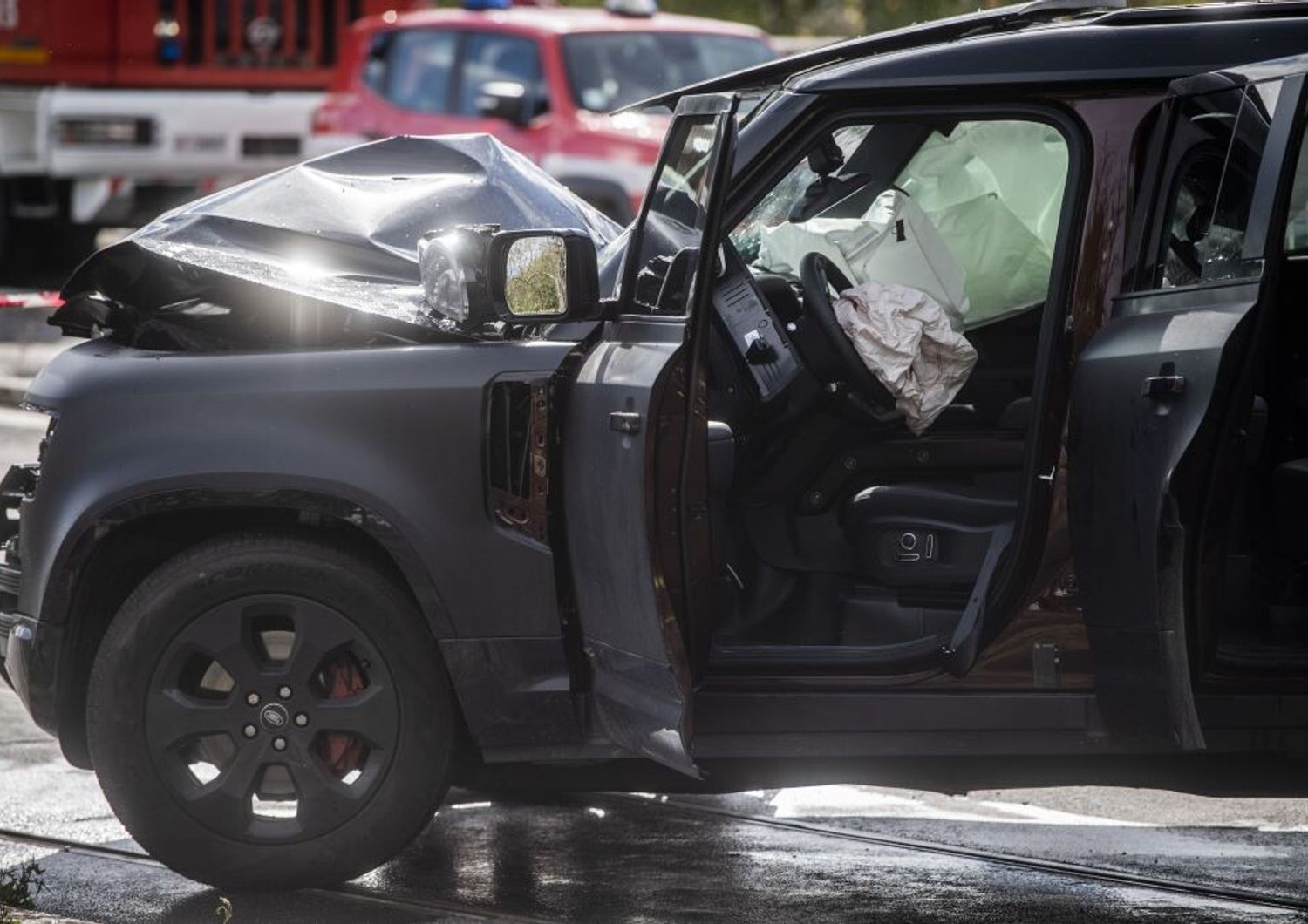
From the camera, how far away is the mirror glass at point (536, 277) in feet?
14.3

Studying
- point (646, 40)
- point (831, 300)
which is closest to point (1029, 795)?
point (831, 300)

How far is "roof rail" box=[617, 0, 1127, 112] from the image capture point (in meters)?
4.59

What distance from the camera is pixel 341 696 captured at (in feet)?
15.2

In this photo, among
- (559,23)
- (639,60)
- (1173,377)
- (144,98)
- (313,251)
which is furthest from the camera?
(144,98)

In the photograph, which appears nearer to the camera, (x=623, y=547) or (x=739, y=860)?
(x=623, y=547)

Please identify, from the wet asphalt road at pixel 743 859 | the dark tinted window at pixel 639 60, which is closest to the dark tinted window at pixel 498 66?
the dark tinted window at pixel 639 60

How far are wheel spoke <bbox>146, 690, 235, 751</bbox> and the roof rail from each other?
1610mm

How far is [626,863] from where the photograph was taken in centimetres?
514

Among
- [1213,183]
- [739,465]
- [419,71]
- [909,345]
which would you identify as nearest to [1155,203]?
[1213,183]

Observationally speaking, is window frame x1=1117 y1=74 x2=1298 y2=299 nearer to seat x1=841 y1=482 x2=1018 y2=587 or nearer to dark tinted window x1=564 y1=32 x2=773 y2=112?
seat x1=841 y1=482 x2=1018 y2=587

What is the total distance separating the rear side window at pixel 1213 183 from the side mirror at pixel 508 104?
962cm

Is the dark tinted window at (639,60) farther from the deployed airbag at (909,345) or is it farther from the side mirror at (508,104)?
the deployed airbag at (909,345)

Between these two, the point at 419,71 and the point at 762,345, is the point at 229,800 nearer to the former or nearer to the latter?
the point at 762,345

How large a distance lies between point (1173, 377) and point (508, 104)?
995 centimetres
